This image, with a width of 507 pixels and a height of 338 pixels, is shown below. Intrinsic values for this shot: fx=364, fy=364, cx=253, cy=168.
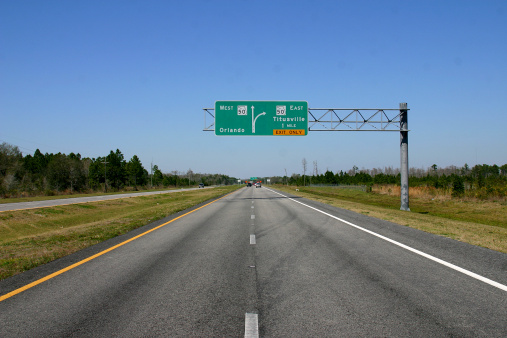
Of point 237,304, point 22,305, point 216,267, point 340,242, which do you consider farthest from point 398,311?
point 340,242

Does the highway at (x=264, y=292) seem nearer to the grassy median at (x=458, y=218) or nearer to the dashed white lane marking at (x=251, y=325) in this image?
the dashed white lane marking at (x=251, y=325)

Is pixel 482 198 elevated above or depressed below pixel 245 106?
below

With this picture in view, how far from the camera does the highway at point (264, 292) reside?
13.4 feet

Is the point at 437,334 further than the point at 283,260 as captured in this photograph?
No

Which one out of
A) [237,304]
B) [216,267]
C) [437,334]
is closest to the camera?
[437,334]

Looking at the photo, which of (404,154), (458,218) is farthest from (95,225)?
(458,218)

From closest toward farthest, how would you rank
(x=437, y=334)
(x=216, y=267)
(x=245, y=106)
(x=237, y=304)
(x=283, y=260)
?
1. (x=437, y=334)
2. (x=237, y=304)
3. (x=216, y=267)
4. (x=283, y=260)
5. (x=245, y=106)

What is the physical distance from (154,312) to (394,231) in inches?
399

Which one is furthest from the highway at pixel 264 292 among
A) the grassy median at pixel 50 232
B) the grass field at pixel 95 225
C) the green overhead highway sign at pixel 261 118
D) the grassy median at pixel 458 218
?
the green overhead highway sign at pixel 261 118

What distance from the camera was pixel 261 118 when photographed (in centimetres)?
3005

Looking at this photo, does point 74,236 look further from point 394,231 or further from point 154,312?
point 394,231

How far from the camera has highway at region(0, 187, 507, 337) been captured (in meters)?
4.10

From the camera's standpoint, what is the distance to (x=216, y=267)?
23.6 feet

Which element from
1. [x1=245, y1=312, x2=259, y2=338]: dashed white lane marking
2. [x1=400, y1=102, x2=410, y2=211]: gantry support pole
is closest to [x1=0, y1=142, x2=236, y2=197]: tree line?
[x1=400, y1=102, x2=410, y2=211]: gantry support pole
